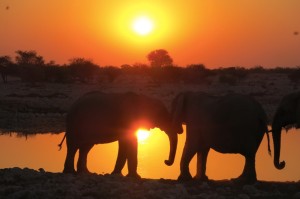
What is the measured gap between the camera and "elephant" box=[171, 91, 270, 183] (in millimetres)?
10633

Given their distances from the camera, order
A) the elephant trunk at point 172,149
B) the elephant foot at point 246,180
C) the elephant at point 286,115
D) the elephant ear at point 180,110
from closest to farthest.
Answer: the elephant foot at point 246,180 < the elephant at point 286,115 < the elephant trunk at point 172,149 < the elephant ear at point 180,110

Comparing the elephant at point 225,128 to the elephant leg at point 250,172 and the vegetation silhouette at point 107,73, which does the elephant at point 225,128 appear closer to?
the elephant leg at point 250,172

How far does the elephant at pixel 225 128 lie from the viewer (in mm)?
10633

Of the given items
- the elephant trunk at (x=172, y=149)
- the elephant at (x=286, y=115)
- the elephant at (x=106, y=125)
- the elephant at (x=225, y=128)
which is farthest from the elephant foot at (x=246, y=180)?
the elephant at (x=106, y=125)

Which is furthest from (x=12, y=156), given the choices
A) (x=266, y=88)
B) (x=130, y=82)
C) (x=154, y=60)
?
(x=154, y=60)

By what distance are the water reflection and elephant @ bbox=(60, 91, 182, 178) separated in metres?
1.99

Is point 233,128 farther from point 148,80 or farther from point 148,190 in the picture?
point 148,80

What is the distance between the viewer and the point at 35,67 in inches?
2322

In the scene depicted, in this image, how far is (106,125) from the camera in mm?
11305

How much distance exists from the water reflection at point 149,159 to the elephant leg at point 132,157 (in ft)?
6.47

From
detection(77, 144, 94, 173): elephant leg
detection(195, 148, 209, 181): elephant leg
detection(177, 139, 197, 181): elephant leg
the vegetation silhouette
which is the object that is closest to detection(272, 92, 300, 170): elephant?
detection(195, 148, 209, 181): elephant leg

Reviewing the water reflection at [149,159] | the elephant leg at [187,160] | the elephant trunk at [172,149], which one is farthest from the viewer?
the water reflection at [149,159]

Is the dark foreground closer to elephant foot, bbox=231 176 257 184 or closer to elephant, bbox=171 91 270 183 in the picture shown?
elephant foot, bbox=231 176 257 184

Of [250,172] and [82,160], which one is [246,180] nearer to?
[250,172]
